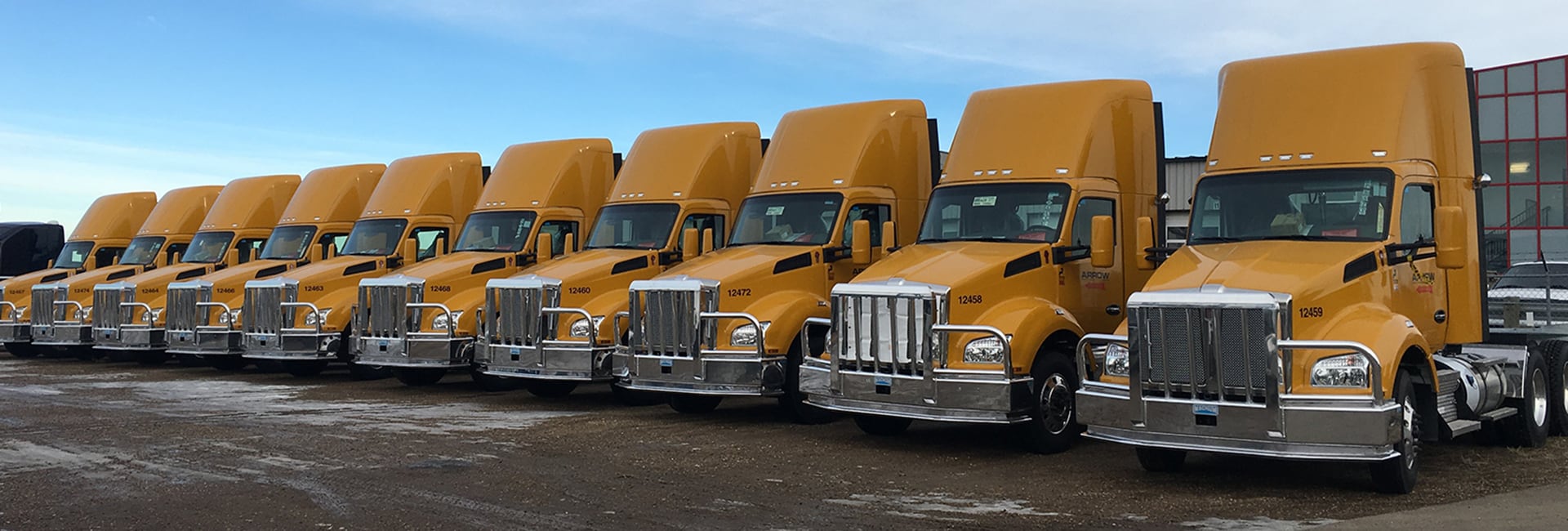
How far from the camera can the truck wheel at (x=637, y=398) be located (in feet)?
53.3

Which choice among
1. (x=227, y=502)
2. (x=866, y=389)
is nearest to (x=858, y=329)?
(x=866, y=389)

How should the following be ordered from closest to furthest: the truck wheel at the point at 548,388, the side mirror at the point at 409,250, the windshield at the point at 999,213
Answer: the windshield at the point at 999,213 → the truck wheel at the point at 548,388 → the side mirror at the point at 409,250

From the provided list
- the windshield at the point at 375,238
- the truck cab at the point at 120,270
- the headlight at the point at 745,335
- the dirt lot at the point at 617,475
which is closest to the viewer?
the dirt lot at the point at 617,475

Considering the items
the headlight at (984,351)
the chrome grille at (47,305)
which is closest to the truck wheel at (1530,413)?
the headlight at (984,351)

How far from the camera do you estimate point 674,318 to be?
14.1m

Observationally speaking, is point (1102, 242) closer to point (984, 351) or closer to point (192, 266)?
point (984, 351)

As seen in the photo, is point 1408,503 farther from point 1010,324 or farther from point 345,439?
point 345,439

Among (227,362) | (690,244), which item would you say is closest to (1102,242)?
(690,244)

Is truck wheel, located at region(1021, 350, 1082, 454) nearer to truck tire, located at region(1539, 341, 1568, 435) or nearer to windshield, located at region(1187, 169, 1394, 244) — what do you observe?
windshield, located at region(1187, 169, 1394, 244)

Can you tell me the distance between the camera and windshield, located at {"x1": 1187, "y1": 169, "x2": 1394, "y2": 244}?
10.8 meters

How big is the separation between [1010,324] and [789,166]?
4.70m

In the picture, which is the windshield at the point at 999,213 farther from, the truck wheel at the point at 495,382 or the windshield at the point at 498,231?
the windshield at the point at 498,231

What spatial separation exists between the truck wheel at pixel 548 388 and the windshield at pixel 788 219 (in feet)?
10.3

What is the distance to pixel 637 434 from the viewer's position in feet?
42.9
